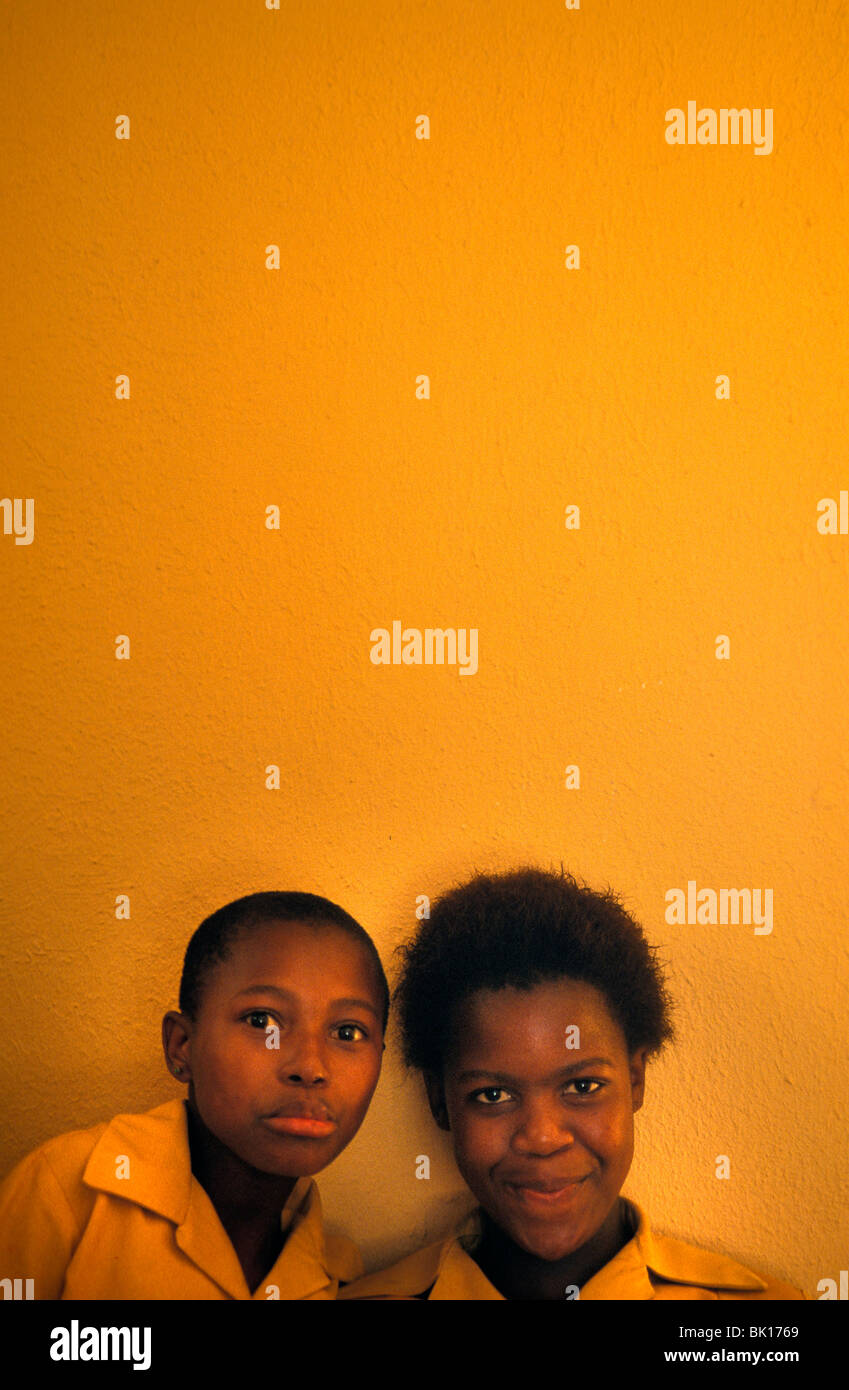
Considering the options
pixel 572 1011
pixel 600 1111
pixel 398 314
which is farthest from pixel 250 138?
pixel 600 1111

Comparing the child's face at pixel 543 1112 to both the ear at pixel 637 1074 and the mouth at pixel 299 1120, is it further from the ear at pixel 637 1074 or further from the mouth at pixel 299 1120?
the mouth at pixel 299 1120

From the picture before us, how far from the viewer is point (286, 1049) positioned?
3.62 feet

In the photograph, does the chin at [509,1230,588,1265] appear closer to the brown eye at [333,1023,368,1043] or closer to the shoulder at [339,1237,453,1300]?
the shoulder at [339,1237,453,1300]

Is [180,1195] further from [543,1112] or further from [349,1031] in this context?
[543,1112]

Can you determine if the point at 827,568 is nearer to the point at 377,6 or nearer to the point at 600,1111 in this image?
the point at 600,1111

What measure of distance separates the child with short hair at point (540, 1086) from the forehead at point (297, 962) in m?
0.11

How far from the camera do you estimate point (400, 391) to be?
1.33 meters

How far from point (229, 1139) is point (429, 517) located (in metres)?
0.78

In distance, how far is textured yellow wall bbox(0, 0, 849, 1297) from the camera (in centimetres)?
128

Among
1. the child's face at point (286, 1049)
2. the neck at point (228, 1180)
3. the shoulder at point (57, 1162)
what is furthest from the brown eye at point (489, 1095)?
the shoulder at point (57, 1162)

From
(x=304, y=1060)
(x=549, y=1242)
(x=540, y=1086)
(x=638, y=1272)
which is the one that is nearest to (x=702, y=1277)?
(x=638, y=1272)

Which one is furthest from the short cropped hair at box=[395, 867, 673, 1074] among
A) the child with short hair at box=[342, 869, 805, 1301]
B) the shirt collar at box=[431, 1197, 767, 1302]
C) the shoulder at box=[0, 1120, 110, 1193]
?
the shoulder at box=[0, 1120, 110, 1193]

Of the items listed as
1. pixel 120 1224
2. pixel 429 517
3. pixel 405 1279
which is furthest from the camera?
pixel 429 517

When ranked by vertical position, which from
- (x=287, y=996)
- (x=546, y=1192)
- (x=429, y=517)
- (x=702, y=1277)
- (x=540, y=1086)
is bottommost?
(x=702, y=1277)
